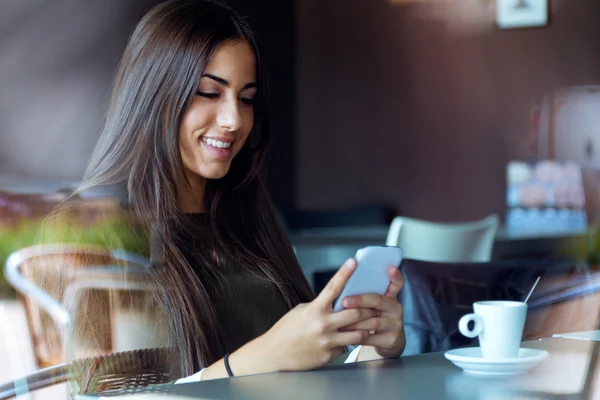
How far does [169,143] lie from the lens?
1.25m

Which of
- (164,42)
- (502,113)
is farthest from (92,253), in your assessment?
(502,113)

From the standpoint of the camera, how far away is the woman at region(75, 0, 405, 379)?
45.9 inches

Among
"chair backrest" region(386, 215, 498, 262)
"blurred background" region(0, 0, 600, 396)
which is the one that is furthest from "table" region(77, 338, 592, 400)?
"blurred background" region(0, 0, 600, 396)

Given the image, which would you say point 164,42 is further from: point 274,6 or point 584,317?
point 274,6

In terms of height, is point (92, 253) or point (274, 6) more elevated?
point (274, 6)

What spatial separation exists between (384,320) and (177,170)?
0.48m

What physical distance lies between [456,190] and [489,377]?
11.7 ft

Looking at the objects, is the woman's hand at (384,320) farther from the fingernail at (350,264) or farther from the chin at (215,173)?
the chin at (215,173)

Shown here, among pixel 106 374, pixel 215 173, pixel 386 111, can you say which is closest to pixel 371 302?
pixel 106 374

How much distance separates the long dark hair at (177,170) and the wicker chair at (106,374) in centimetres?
7

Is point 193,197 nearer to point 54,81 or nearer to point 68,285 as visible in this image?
point 68,285

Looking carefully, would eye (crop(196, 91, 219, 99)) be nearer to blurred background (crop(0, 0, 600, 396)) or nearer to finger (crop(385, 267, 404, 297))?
finger (crop(385, 267, 404, 297))

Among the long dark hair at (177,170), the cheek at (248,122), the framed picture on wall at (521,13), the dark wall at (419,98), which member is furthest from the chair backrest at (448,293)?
the framed picture on wall at (521,13)

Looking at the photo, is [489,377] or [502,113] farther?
[502,113]
